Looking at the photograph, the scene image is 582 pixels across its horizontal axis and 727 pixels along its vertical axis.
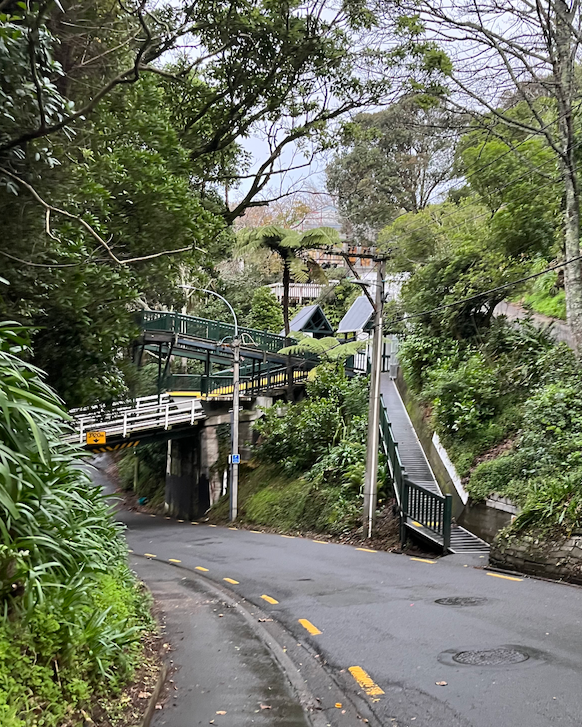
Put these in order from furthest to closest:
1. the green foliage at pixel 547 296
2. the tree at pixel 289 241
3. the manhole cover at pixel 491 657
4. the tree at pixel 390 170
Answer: the tree at pixel 390 170 → the tree at pixel 289 241 → the green foliage at pixel 547 296 → the manhole cover at pixel 491 657

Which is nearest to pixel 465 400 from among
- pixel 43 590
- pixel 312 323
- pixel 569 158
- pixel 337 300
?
pixel 569 158

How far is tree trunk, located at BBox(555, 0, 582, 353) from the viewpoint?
15227 mm

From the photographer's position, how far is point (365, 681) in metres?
5.99

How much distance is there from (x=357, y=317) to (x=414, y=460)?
22.2 meters

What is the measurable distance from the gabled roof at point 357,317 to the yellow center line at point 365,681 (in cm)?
3247

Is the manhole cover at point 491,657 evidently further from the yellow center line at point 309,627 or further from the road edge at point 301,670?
the yellow center line at point 309,627

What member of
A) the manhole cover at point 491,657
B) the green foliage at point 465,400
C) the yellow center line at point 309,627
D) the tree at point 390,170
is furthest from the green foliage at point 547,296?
the manhole cover at point 491,657

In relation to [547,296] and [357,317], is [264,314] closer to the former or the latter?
[357,317]

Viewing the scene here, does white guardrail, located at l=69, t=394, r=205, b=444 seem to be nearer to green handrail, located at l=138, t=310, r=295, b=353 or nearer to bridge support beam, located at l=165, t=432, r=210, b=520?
bridge support beam, located at l=165, t=432, r=210, b=520

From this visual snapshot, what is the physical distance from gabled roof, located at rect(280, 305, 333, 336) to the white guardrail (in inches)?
427

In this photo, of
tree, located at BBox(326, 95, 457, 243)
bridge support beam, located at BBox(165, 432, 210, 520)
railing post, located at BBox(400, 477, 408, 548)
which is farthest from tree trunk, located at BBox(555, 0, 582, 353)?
tree, located at BBox(326, 95, 457, 243)

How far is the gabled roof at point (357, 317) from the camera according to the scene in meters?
39.1

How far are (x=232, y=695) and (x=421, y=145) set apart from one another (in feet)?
139

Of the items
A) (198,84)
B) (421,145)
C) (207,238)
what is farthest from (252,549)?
(421,145)
